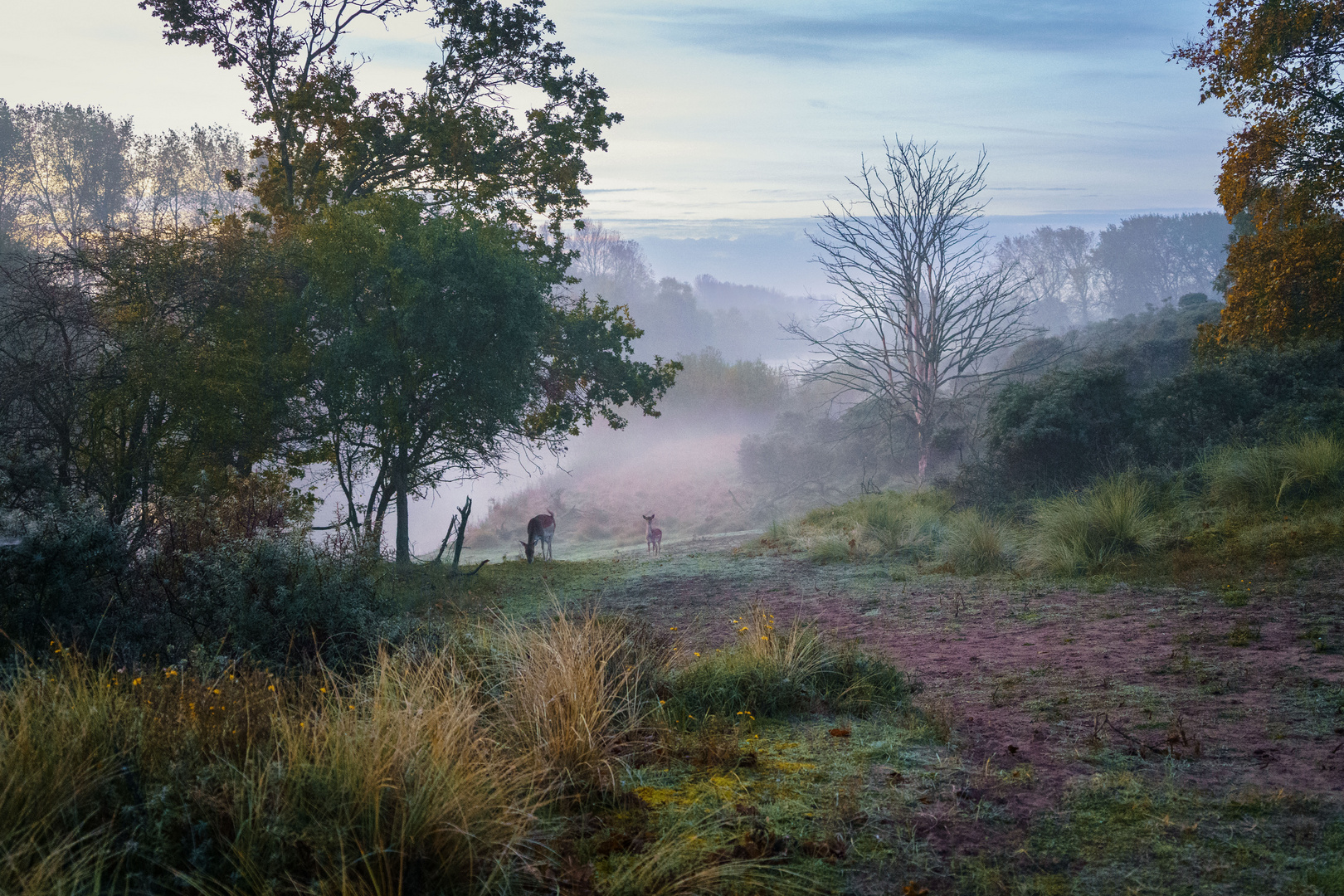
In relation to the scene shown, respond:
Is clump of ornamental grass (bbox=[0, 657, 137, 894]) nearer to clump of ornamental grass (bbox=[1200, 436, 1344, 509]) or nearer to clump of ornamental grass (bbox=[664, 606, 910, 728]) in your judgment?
clump of ornamental grass (bbox=[664, 606, 910, 728])

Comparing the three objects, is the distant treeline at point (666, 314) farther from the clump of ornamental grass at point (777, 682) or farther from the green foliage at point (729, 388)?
the clump of ornamental grass at point (777, 682)

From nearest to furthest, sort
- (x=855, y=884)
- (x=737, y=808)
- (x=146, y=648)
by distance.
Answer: (x=855, y=884), (x=737, y=808), (x=146, y=648)

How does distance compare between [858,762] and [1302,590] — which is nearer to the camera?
[858,762]

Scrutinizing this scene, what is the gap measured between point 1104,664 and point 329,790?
5157 mm

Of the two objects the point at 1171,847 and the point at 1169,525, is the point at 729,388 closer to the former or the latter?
the point at 1169,525

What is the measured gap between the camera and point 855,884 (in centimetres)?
284

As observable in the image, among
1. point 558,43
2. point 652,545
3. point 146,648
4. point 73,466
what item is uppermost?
point 558,43

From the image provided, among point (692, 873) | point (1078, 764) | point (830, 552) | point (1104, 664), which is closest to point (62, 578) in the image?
point (692, 873)

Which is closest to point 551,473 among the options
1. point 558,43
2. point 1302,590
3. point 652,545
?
point 652,545

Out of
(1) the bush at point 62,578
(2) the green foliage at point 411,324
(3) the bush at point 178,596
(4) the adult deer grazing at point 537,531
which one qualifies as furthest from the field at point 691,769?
(4) the adult deer grazing at point 537,531

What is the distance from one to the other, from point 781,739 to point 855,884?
1.65m

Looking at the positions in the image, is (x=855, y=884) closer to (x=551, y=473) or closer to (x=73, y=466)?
(x=73, y=466)

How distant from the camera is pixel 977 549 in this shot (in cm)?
1110

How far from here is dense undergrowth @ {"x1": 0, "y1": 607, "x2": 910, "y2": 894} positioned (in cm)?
254
